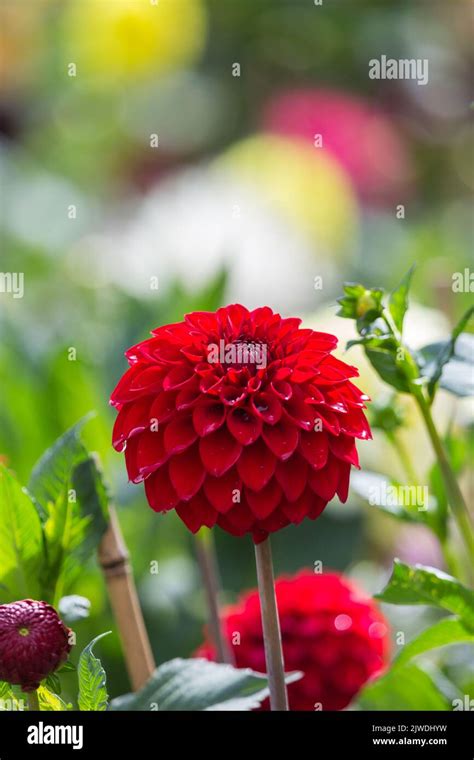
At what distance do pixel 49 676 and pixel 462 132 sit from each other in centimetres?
111

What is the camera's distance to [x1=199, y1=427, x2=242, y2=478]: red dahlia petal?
23 cm

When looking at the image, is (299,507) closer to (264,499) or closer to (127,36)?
(264,499)

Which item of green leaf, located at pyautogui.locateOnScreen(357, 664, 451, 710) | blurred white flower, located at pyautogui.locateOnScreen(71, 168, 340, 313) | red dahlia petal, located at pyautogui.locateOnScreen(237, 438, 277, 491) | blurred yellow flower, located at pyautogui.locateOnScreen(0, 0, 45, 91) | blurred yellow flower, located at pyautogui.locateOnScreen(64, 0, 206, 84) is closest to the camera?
red dahlia petal, located at pyautogui.locateOnScreen(237, 438, 277, 491)

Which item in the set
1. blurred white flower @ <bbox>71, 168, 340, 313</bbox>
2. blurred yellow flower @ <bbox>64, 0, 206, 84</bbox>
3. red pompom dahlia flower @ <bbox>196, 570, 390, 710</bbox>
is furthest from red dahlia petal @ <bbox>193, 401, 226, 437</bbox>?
blurred yellow flower @ <bbox>64, 0, 206, 84</bbox>

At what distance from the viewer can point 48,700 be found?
0.87 feet

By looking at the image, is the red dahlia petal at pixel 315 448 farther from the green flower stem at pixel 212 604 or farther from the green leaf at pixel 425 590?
the green flower stem at pixel 212 604

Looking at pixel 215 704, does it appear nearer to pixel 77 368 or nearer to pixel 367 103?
pixel 77 368

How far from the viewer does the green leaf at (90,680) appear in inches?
9.8

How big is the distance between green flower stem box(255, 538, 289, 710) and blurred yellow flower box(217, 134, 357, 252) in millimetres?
681

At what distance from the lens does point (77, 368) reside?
508mm

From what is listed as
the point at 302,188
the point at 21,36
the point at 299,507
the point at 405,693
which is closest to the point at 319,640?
the point at 405,693

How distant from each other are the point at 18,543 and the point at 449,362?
13 cm

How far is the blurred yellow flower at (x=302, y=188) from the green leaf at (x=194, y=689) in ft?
2.14

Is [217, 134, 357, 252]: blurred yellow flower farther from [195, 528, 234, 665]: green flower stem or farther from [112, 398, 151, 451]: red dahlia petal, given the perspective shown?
[112, 398, 151, 451]: red dahlia petal
